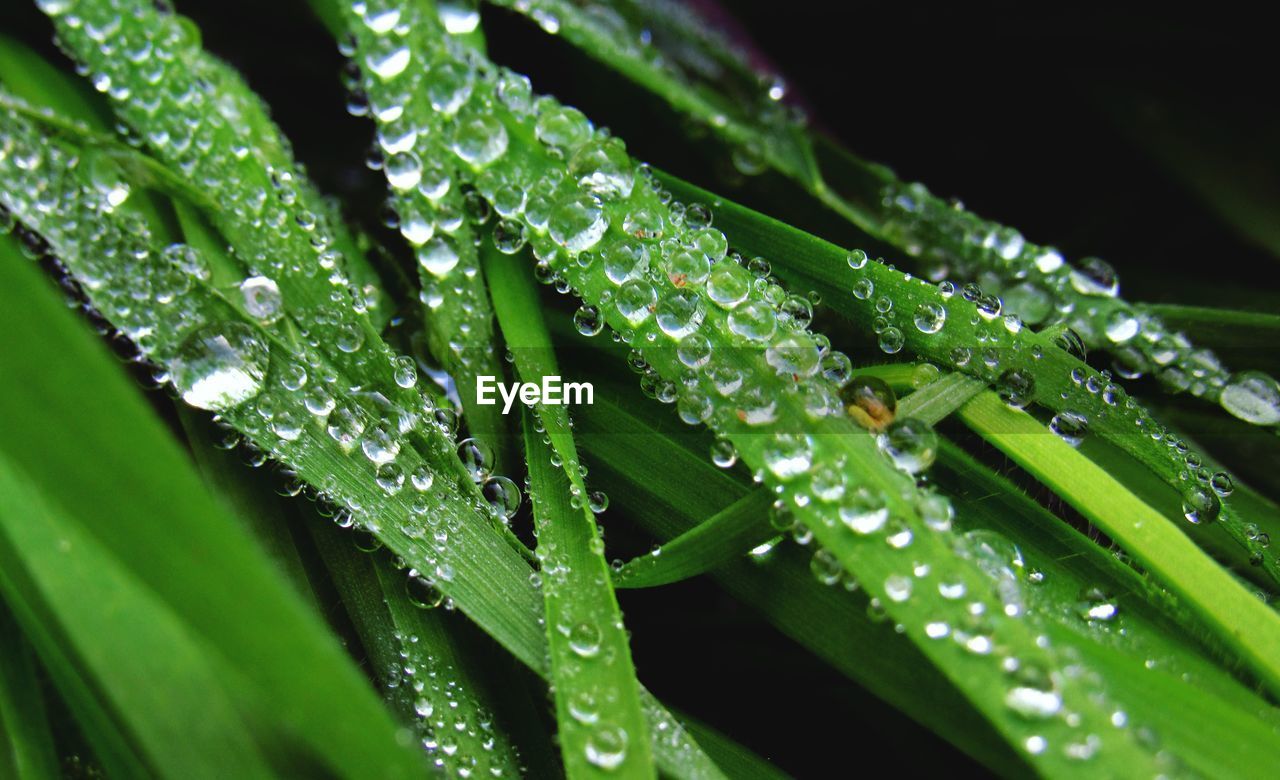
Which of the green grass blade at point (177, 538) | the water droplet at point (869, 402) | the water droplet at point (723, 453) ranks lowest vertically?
the green grass blade at point (177, 538)

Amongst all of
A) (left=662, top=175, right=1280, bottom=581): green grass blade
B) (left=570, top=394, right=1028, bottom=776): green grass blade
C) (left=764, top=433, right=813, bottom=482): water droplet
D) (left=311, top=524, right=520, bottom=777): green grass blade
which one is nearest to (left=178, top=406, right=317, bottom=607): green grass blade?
(left=311, top=524, right=520, bottom=777): green grass blade

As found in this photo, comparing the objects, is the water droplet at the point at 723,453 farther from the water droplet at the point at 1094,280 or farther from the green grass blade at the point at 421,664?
the water droplet at the point at 1094,280

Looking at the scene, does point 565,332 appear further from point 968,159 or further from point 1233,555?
point 968,159

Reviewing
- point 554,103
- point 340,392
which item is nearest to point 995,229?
point 554,103

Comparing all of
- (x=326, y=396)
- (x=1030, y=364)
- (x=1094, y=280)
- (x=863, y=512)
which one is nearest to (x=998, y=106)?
(x=1094, y=280)

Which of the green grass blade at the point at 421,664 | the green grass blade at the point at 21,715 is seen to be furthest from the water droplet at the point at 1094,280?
the green grass blade at the point at 21,715

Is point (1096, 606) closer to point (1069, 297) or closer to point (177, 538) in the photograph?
point (1069, 297)
